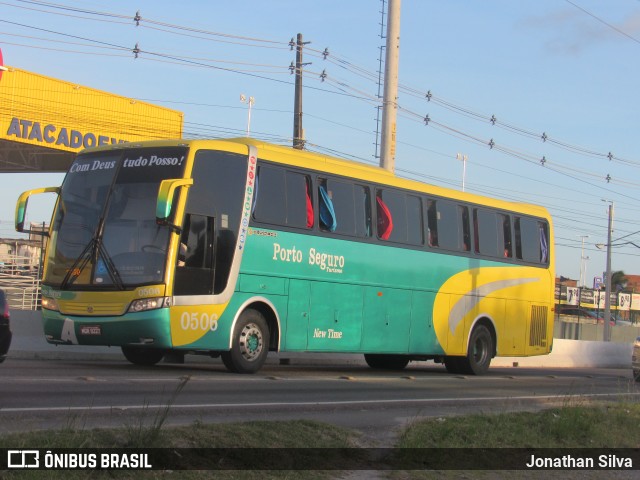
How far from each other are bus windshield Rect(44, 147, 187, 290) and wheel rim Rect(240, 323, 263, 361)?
6.61ft

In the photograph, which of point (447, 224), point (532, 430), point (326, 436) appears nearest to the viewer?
point (326, 436)

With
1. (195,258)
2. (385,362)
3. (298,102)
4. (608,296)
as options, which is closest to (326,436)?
(195,258)

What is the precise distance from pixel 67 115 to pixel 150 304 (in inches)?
797

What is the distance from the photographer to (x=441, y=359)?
22031 mm

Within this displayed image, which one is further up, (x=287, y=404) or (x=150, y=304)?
(x=150, y=304)

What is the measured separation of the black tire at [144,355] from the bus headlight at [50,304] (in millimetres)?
2141

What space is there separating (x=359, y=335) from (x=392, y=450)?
9.97 m

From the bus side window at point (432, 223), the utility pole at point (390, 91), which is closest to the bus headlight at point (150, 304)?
the bus side window at point (432, 223)

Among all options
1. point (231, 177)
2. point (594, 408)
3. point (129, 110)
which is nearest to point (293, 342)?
point (231, 177)

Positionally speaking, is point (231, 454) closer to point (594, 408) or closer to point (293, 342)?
point (594, 408)

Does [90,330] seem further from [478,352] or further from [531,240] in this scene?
[531,240]

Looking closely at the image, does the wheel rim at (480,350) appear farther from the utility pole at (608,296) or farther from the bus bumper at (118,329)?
the utility pole at (608,296)

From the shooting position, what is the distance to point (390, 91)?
26.8 meters

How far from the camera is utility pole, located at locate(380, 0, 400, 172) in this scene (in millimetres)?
26656
